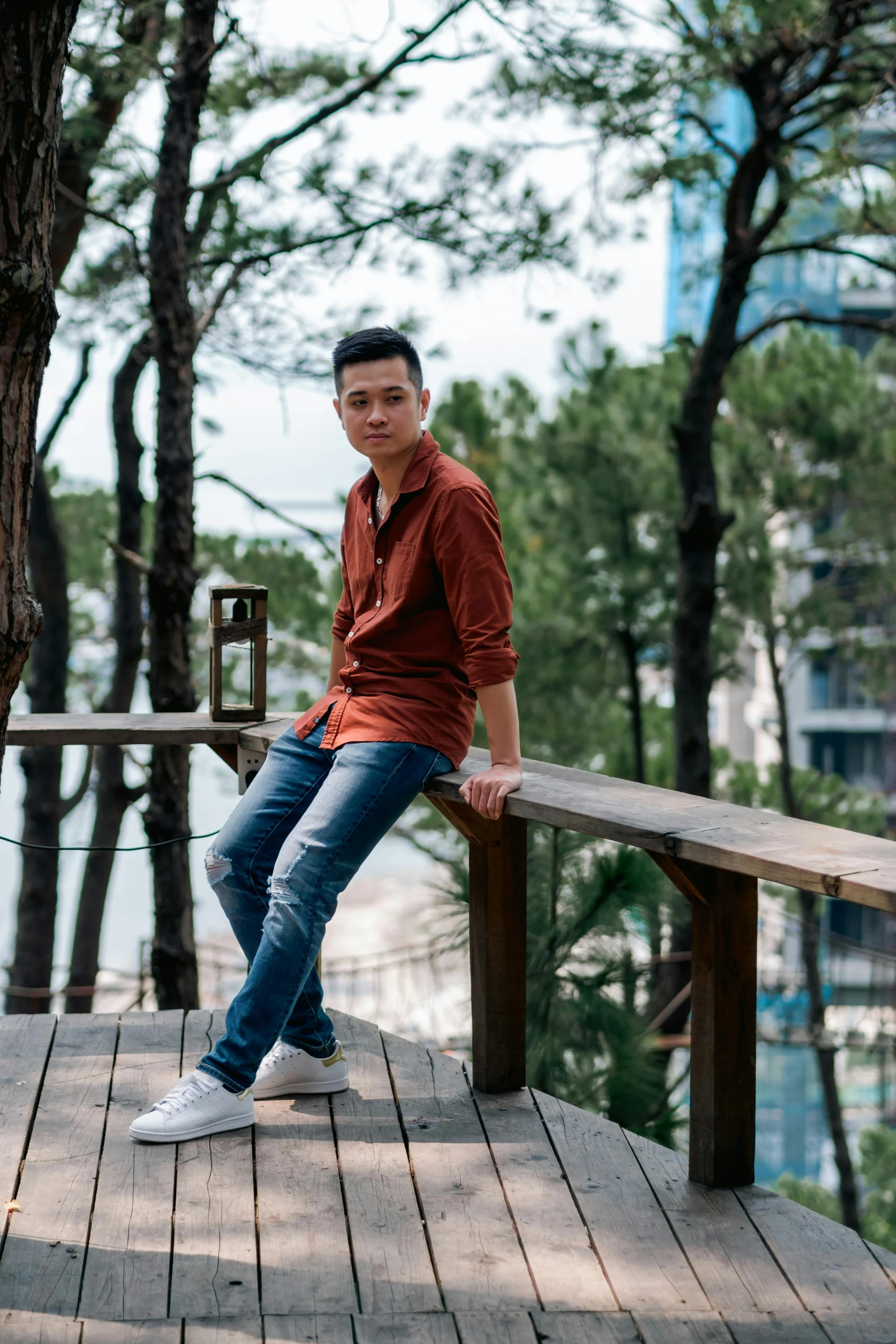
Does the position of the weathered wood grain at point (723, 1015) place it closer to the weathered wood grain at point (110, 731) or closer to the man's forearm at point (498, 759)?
the man's forearm at point (498, 759)

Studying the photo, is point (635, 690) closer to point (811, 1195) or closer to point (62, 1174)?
point (811, 1195)

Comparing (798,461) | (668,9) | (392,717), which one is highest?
(668,9)

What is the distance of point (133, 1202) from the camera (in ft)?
6.70

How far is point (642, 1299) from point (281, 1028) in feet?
2.51

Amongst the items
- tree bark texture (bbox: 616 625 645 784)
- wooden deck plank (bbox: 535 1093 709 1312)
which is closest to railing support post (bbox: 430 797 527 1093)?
wooden deck plank (bbox: 535 1093 709 1312)

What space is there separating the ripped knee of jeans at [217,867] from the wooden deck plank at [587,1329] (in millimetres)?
964

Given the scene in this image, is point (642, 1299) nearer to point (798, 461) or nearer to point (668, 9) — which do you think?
point (668, 9)

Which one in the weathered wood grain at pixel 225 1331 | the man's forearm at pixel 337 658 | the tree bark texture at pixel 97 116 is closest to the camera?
the weathered wood grain at pixel 225 1331

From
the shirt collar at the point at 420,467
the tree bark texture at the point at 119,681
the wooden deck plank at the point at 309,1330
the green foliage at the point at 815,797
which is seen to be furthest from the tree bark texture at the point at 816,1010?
the wooden deck plank at the point at 309,1330

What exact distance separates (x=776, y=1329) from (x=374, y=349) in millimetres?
1622

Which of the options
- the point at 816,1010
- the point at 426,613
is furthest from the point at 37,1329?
the point at 816,1010

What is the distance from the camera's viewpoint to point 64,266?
7043 millimetres

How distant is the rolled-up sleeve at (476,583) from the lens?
2.19 metres

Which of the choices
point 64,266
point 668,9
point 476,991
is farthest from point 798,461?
point 476,991
